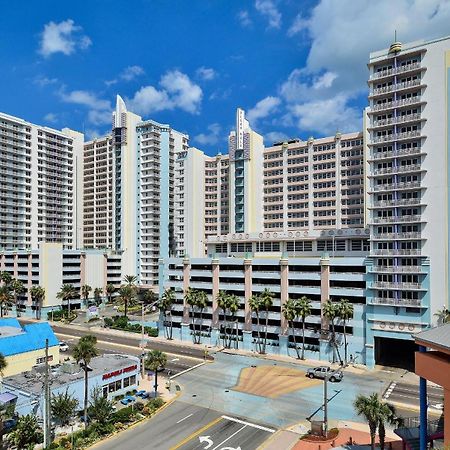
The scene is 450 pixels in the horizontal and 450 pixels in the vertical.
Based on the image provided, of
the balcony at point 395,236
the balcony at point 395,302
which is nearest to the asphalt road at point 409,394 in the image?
the balcony at point 395,302

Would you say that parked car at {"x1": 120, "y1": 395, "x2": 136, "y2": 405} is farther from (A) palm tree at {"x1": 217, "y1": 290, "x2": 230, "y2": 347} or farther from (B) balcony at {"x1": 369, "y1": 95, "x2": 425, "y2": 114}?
(B) balcony at {"x1": 369, "y1": 95, "x2": 425, "y2": 114}

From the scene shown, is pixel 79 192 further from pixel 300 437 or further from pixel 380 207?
pixel 300 437

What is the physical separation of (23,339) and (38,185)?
111597 mm

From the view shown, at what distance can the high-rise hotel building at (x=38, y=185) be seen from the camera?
497 ft

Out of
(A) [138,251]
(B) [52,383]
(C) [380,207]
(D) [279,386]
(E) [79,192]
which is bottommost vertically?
(D) [279,386]

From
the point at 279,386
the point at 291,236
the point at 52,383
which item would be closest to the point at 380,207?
the point at 291,236

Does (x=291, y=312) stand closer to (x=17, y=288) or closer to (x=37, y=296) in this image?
(x=37, y=296)

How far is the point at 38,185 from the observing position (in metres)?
162

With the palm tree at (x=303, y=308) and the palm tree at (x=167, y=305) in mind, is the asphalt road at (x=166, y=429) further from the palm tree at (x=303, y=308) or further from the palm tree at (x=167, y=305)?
the palm tree at (x=167, y=305)

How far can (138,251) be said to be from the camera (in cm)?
15300

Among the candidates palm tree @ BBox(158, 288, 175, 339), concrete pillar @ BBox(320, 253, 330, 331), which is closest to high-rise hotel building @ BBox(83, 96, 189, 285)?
palm tree @ BBox(158, 288, 175, 339)

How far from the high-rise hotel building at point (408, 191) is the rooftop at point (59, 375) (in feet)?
141

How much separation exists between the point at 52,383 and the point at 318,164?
94.5 metres

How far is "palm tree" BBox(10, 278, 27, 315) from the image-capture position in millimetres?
123062
